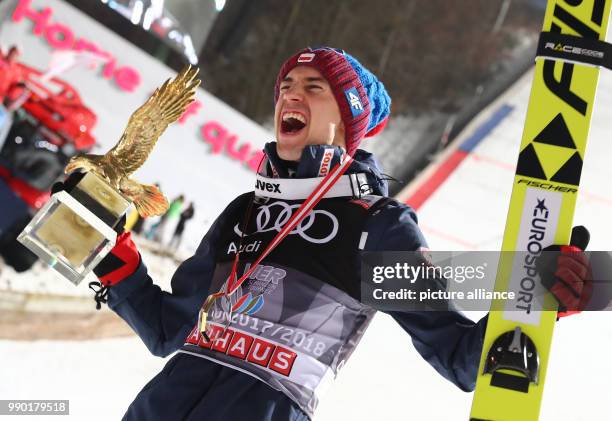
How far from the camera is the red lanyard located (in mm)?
1683

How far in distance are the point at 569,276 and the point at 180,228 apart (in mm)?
4165

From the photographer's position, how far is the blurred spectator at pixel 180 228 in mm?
5312

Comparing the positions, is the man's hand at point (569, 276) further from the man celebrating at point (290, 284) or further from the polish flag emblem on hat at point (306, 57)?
the polish flag emblem on hat at point (306, 57)

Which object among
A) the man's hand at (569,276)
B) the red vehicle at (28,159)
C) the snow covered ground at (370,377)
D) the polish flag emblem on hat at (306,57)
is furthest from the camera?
the red vehicle at (28,159)

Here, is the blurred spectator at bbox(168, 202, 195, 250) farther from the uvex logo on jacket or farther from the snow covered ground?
the uvex logo on jacket

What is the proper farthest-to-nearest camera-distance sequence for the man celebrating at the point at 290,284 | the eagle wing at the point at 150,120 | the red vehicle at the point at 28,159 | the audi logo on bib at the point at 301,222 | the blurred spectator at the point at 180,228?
1. the blurred spectator at the point at 180,228
2. the red vehicle at the point at 28,159
3. the eagle wing at the point at 150,120
4. the audi logo on bib at the point at 301,222
5. the man celebrating at the point at 290,284

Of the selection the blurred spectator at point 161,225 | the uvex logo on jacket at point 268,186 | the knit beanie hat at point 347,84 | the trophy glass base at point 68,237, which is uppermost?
the blurred spectator at point 161,225

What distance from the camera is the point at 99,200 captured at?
1734 mm

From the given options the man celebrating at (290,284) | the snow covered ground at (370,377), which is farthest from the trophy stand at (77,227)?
the snow covered ground at (370,377)

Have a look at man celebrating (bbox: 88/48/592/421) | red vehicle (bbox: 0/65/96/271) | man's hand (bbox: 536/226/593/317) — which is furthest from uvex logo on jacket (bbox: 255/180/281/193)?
red vehicle (bbox: 0/65/96/271)

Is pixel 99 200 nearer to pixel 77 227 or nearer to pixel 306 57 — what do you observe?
pixel 77 227

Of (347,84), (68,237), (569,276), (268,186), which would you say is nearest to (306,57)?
(347,84)

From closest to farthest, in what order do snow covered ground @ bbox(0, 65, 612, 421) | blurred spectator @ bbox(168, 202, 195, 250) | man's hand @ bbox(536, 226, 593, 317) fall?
man's hand @ bbox(536, 226, 593, 317), snow covered ground @ bbox(0, 65, 612, 421), blurred spectator @ bbox(168, 202, 195, 250)

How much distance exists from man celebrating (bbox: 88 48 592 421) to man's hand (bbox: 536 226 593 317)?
16 centimetres
